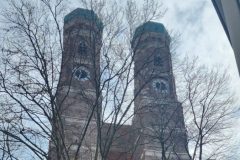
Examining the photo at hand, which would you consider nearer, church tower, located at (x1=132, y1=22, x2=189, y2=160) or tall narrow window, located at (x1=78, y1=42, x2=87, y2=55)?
church tower, located at (x1=132, y1=22, x2=189, y2=160)

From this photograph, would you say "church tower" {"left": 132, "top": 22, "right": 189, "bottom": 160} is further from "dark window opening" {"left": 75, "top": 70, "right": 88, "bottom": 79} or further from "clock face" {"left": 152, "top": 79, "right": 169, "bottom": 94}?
"dark window opening" {"left": 75, "top": 70, "right": 88, "bottom": 79}

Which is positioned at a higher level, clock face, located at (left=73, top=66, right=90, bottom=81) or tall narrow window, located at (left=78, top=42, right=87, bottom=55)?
tall narrow window, located at (left=78, top=42, right=87, bottom=55)

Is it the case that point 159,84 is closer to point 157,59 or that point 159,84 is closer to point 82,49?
point 157,59

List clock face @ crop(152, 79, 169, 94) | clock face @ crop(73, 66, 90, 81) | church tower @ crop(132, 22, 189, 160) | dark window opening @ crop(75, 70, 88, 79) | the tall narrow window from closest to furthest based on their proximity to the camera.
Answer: clock face @ crop(73, 66, 90, 81) → dark window opening @ crop(75, 70, 88, 79) → church tower @ crop(132, 22, 189, 160) → the tall narrow window → clock face @ crop(152, 79, 169, 94)

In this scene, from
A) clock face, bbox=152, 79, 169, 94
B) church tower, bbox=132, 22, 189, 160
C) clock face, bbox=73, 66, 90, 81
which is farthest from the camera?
clock face, bbox=152, 79, 169, 94

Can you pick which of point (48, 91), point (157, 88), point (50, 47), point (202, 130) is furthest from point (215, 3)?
point (157, 88)

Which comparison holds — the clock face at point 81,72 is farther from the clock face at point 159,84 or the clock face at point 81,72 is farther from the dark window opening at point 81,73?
the clock face at point 159,84

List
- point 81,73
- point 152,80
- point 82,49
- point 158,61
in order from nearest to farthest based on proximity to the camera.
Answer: point 81,73
point 158,61
point 152,80
point 82,49

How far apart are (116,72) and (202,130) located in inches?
176

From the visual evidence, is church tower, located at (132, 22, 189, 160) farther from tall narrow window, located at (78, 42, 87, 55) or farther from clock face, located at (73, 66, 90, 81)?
tall narrow window, located at (78, 42, 87, 55)

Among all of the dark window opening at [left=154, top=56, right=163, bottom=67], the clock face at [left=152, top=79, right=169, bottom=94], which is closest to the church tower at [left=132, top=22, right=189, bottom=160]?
the dark window opening at [left=154, top=56, right=163, bottom=67]

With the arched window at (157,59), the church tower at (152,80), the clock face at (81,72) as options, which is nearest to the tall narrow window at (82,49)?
the clock face at (81,72)

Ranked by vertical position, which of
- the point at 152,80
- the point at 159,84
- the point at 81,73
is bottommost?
the point at 81,73

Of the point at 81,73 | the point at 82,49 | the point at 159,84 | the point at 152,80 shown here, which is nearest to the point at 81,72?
the point at 81,73
